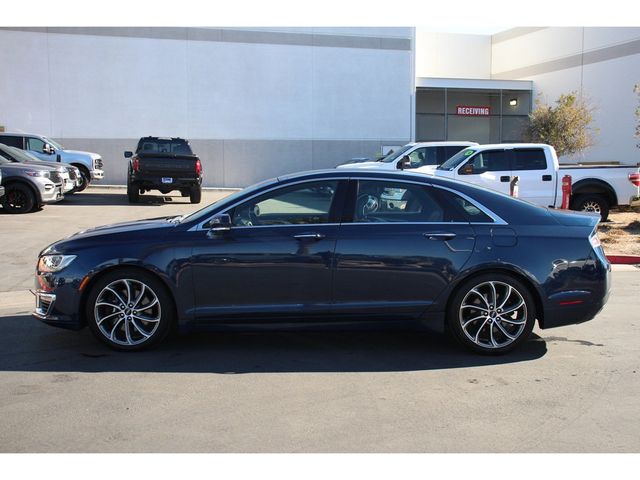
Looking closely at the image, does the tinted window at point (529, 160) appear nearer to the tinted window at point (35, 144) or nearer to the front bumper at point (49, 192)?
the front bumper at point (49, 192)

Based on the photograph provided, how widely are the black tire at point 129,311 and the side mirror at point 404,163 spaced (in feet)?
36.8

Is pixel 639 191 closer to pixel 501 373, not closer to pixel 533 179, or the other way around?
pixel 533 179

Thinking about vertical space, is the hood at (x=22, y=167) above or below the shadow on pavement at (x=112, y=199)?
above

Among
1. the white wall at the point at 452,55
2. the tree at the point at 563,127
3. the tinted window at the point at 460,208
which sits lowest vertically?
the tinted window at the point at 460,208

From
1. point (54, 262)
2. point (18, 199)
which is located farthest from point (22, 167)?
point (54, 262)

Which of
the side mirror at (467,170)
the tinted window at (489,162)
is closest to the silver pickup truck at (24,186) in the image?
the side mirror at (467,170)

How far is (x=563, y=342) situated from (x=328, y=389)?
103 inches

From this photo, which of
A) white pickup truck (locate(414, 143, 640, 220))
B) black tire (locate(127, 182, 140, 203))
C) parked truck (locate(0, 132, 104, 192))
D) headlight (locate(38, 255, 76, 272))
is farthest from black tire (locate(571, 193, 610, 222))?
parked truck (locate(0, 132, 104, 192))

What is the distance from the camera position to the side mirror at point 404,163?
15952 mm

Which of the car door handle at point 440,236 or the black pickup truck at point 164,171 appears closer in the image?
the car door handle at point 440,236

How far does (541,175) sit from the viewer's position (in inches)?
569

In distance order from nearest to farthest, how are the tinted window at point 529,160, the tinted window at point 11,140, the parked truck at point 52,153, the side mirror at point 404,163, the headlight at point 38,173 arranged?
the tinted window at point 529,160
the headlight at point 38,173
the side mirror at point 404,163
the tinted window at point 11,140
the parked truck at point 52,153

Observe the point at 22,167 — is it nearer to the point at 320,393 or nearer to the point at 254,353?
the point at 254,353

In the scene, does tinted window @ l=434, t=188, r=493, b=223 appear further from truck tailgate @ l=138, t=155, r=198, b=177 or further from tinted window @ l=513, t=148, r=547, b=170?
truck tailgate @ l=138, t=155, r=198, b=177
